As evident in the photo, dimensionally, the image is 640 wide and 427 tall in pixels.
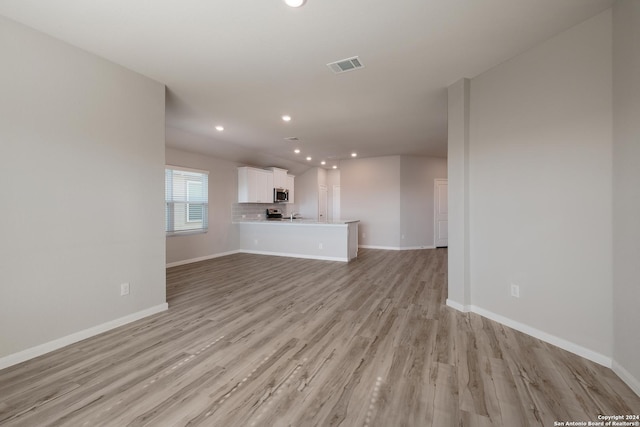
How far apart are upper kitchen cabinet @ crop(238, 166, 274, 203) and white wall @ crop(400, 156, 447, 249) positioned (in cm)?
400

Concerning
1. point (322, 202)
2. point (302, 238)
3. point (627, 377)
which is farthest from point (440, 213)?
point (627, 377)

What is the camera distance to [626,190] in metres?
1.95

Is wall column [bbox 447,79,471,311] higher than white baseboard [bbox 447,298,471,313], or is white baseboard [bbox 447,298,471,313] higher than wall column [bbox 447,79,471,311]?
wall column [bbox 447,79,471,311]

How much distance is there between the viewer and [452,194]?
3393 millimetres

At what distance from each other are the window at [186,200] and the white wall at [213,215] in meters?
0.13

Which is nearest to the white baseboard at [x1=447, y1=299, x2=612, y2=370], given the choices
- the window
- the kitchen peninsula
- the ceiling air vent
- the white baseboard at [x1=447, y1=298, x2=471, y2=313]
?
the white baseboard at [x1=447, y1=298, x2=471, y2=313]

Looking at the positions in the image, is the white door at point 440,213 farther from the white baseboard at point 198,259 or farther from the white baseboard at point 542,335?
the white baseboard at point 198,259

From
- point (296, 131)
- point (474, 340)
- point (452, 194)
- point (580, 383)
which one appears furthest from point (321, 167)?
point (580, 383)

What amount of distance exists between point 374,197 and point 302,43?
6.04 metres

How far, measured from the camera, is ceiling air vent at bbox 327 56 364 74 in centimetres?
277

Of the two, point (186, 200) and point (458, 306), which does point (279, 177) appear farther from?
point (458, 306)

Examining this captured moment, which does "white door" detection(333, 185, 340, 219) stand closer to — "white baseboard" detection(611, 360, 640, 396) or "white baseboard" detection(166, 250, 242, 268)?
"white baseboard" detection(166, 250, 242, 268)

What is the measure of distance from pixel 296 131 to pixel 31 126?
379 centimetres

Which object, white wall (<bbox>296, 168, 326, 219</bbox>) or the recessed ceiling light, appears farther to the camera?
white wall (<bbox>296, 168, 326, 219</bbox>)
